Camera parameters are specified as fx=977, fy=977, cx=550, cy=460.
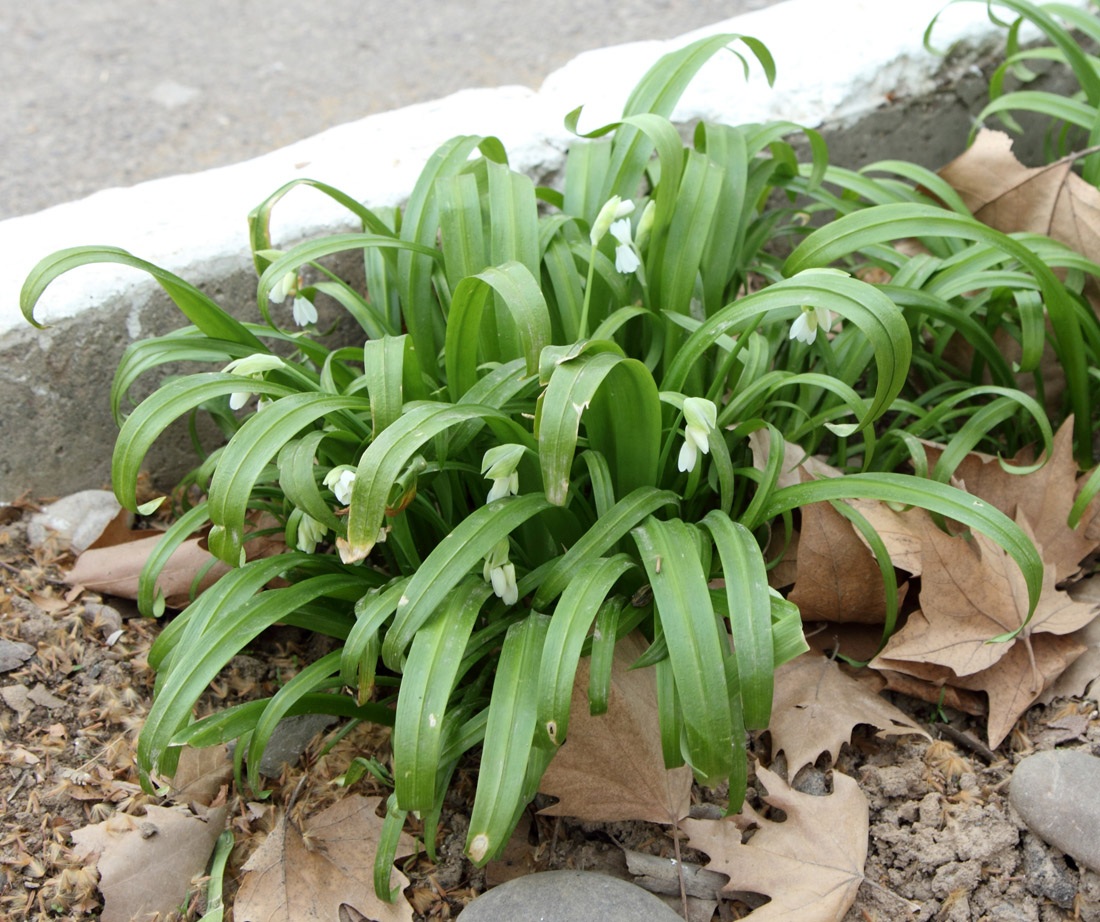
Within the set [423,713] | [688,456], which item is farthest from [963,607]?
[423,713]

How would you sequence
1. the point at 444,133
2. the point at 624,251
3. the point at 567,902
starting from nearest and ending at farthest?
the point at 567,902
the point at 624,251
the point at 444,133

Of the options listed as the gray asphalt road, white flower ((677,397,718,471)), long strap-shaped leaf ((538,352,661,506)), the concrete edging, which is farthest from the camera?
the gray asphalt road

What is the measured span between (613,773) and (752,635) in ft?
1.34

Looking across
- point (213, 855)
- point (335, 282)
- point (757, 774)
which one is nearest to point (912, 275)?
point (757, 774)

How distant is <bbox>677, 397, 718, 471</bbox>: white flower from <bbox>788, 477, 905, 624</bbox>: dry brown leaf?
375 mm

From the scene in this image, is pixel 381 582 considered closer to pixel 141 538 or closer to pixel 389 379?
pixel 389 379

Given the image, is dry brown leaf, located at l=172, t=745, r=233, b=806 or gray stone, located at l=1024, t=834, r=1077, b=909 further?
dry brown leaf, located at l=172, t=745, r=233, b=806

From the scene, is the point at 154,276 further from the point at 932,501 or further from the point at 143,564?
the point at 932,501

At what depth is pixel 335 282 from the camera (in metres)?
2.37

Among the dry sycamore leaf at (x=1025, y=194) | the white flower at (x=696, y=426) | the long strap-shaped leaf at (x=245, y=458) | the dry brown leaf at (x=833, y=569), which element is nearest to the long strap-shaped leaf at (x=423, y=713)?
the long strap-shaped leaf at (x=245, y=458)

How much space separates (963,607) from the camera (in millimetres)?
1980

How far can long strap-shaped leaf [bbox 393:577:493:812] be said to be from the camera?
157cm

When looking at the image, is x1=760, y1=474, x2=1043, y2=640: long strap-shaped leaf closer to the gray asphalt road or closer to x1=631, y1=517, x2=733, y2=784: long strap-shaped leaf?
x1=631, y1=517, x2=733, y2=784: long strap-shaped leaf

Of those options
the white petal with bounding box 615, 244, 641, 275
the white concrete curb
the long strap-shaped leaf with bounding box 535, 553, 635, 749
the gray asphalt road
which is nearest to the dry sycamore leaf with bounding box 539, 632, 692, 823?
the long strap-shaped leaf with bounding box 535, 553, 635, 749
